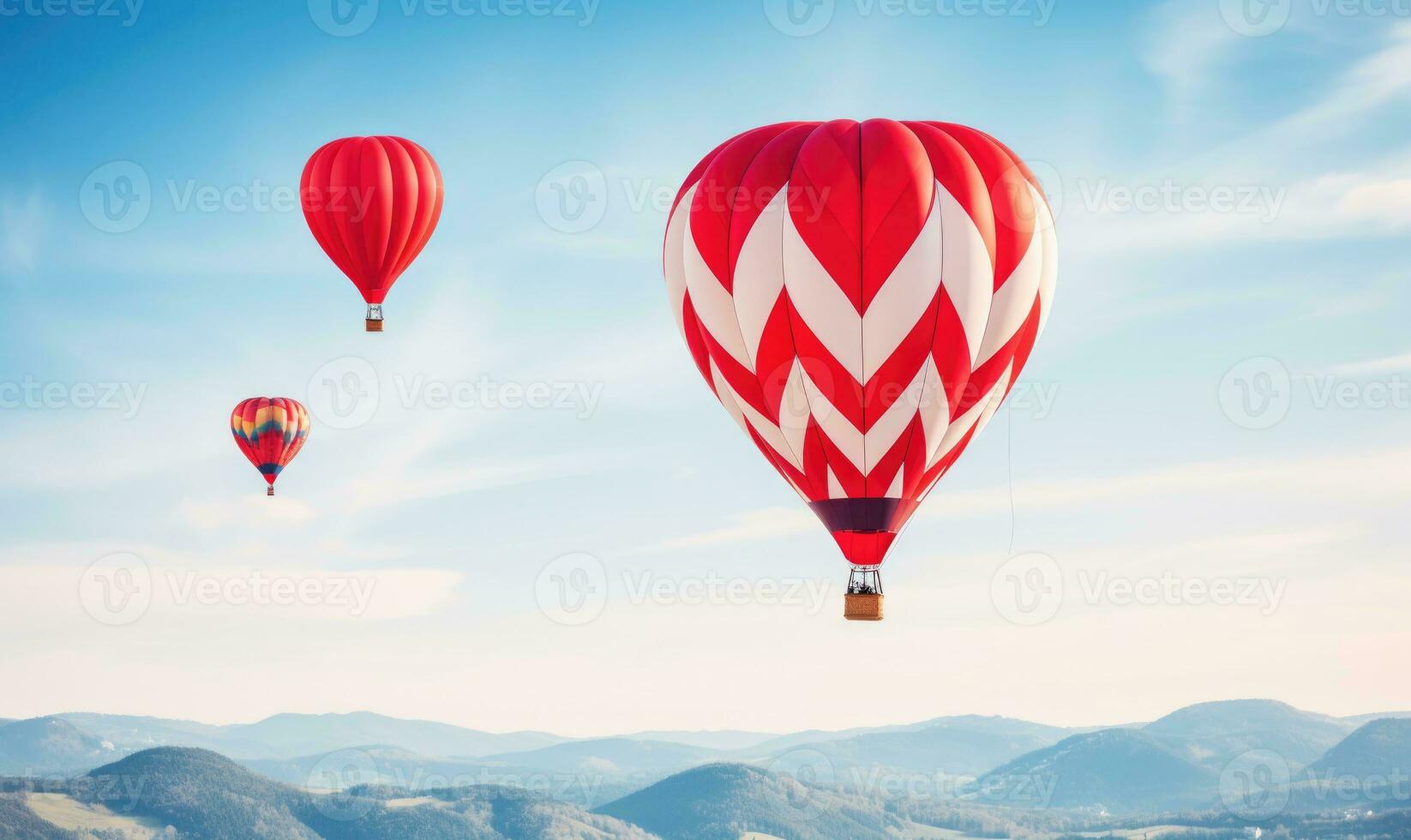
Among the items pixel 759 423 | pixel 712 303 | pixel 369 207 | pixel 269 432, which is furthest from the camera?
pixel 269 432

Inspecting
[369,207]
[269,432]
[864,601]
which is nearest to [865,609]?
[864,601]

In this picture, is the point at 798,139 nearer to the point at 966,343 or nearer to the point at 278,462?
the point at 966,343

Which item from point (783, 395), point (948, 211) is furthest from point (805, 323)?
point (948, 211)

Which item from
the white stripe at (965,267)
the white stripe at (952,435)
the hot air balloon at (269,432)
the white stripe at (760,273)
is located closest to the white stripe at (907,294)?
the white stripe at (965,267)

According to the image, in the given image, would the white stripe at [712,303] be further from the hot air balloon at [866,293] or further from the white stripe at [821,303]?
the white stripe at [821,303]

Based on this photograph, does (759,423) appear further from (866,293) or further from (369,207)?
(369,207)
